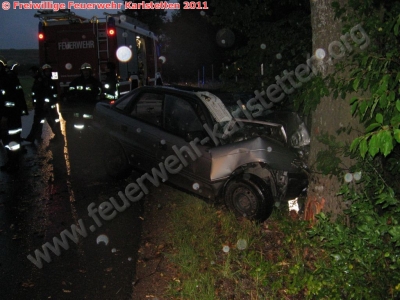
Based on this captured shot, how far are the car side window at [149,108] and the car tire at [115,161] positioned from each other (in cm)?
64

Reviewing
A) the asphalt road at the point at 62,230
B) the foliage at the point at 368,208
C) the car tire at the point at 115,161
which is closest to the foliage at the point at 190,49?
the asphalt road at the point at 62,230

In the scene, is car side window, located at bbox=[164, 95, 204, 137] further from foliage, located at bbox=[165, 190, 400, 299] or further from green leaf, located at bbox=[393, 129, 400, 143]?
green leaf, located at bbox=[393, 129, 400, 143]

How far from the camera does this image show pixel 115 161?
691cm

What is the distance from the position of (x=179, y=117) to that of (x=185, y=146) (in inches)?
21.8

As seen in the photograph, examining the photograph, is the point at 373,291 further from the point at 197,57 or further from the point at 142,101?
the point at 197,57

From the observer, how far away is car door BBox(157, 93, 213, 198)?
543 centimetres

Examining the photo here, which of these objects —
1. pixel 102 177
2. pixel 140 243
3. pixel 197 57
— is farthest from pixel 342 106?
pixel 197 57

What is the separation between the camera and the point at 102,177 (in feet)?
24.5

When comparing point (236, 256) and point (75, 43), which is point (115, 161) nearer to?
point (236, 256)

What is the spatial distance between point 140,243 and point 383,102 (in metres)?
3.24

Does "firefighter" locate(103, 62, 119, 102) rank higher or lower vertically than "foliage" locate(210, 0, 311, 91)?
lower

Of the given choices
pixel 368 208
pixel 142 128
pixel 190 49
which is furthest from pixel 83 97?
pixel 190 49

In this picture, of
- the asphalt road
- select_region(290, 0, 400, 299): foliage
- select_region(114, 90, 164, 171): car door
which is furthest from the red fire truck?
select_region(290, 0, 400, 299): foliage

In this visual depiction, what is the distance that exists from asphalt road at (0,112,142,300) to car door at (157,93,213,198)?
85cm
